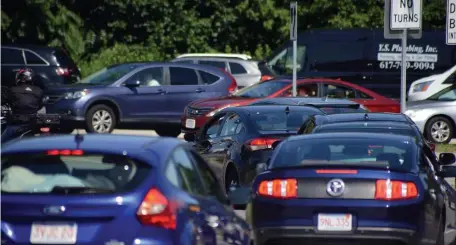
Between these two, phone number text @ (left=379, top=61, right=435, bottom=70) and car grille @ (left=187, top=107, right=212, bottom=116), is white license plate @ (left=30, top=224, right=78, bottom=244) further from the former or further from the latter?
phone number text @ (left=379, top=61, right=435, bottom=70)

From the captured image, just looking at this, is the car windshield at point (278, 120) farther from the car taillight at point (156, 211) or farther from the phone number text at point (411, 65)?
the phone number text at point (411, 65)

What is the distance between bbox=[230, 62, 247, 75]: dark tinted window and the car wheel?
26.6ft

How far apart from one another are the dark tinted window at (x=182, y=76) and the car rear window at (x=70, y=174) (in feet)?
63.3

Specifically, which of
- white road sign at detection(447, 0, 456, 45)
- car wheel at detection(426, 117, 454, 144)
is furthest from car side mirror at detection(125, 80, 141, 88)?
white road sign at detection(447, 0, 456, 45)

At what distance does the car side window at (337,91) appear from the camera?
26766mm

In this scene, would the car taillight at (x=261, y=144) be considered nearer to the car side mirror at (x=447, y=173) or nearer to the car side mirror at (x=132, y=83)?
the car side mirror at (x=447, y=173)

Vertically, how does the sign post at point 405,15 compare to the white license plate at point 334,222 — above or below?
above

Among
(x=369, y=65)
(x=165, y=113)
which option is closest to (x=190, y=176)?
(x=165, y=113)

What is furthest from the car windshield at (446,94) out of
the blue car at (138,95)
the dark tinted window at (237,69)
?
the dark tinted window at (237,69)

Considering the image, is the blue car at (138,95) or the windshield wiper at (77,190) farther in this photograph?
the blue car at (138,95)

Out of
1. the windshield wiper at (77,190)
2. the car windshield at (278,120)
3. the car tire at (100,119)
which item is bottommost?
the car tire at (100,119)

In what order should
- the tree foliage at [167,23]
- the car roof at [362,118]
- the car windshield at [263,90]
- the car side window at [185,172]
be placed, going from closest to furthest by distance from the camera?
the car side window at [185,172] < the car roof at [362,118] < the car windshield at [263,90] < the tree foliage at [167,23]

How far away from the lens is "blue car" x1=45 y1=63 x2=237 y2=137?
1043 inches

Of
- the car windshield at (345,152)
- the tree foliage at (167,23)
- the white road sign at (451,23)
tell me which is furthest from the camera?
the tree foliage at (167,23)
